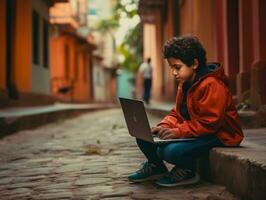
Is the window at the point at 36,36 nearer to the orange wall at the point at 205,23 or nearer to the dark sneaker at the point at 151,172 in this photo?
the orange wall at the point at 205,23

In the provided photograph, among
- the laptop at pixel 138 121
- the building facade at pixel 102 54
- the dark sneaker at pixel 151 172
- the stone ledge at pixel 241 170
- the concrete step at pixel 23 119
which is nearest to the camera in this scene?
the stone ledge at pixel 241 170

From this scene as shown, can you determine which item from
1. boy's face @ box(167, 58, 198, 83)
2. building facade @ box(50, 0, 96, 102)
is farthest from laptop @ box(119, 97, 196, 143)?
building facade @ box(50, 0, 96, 102)

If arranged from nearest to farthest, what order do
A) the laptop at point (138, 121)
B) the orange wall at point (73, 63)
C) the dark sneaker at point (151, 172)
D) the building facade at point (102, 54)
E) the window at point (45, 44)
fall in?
1. the laptop at point (138, 121)
2. the dark sneaker at point (151, 172)
3. the window at point (45, 44)
4. the orange wall at point (73, 63)
5. the building facade at point (102, 54)

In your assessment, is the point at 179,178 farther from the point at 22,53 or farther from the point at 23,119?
the point at 22,53

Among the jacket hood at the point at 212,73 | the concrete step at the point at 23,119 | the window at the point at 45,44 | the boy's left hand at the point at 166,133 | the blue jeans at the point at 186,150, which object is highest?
the window at the point at 45,44

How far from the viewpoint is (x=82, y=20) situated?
36969mm

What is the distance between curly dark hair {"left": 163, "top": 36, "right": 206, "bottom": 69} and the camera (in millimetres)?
4156

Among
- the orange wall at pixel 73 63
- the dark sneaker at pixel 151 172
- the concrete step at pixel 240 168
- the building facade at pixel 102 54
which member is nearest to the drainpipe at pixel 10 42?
the orange wall at pixel 73 63

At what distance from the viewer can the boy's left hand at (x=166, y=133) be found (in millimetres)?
4223

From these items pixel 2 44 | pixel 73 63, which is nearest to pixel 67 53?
pixel 73 63

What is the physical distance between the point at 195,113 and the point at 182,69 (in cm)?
34

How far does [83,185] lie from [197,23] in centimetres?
972

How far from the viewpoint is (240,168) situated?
375cm

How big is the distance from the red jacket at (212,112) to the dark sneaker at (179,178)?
266 millimetres
